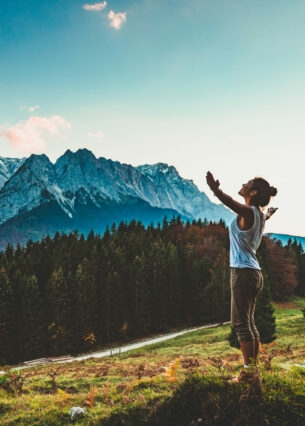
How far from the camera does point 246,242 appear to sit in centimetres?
523

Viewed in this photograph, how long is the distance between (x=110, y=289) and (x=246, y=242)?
5520 centimetres

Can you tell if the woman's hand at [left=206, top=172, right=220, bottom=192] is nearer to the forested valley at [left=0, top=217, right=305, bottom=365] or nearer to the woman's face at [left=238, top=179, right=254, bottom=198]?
the woman's face at [left=238, top=179, right=254, bottom=198]

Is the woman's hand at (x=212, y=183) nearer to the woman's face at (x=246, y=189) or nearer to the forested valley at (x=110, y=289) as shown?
the woman's face at (x=246, y=189)

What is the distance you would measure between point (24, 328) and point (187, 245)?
128ft

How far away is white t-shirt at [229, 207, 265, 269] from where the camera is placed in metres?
5.19

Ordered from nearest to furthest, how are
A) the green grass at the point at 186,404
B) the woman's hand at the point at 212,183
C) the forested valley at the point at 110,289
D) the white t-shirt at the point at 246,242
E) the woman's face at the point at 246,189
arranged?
the green grass at the point at 186,404 → the woman's hand at the point at 212,183 → the white t-shirt at the point at 246,242 → the woman's face at the point at 246,189 → the forested valley at the point at 110,289

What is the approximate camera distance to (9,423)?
6297 millimetres

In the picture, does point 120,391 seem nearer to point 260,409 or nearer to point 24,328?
point 260,409

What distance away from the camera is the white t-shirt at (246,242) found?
5188mm

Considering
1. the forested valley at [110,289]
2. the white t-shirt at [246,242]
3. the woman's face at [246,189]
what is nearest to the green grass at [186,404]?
the white t-shirt at [246,242]

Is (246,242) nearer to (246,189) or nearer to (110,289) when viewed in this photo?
(246,189)

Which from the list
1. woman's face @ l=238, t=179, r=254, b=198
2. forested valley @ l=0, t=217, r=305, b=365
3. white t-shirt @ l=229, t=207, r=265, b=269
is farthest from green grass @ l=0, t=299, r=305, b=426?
forested valley @ l=0, t=217, r=305, b=365

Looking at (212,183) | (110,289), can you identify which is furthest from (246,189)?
(110,289)

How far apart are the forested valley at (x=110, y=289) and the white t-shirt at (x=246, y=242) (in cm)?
2765
